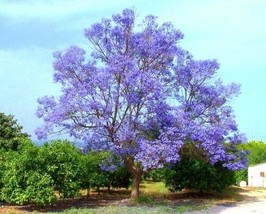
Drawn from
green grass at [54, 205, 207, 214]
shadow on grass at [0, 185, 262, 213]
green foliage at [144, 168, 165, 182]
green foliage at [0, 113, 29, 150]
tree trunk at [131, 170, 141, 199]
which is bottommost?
green grass at [54, 205, 207, 214]

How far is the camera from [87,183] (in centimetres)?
2047

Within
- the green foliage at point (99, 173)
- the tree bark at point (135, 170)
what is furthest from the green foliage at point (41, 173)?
the tree bark at point (135, 170)

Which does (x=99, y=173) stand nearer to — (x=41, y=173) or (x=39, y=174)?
(x=41, y=173)

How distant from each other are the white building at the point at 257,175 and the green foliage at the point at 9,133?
13129 millimetres

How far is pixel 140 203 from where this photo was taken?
63.2ft

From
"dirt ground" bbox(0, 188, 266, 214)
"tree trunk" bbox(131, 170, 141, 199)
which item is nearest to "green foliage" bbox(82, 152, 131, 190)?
"dirt ground" bbox(0, 188, 266, 214)

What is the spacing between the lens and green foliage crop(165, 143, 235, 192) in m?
21.4

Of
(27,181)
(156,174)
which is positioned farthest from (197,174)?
(27,181)

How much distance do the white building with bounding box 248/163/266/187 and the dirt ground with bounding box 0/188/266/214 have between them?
5567 mm

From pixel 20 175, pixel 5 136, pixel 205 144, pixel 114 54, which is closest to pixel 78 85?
pixel 114 54

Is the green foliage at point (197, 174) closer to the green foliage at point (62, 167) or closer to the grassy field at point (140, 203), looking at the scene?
the grassy field at point (140, 203)

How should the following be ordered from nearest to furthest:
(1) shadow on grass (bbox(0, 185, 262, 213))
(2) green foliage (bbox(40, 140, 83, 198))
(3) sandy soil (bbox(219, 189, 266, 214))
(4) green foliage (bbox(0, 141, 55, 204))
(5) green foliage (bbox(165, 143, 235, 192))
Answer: (4) green foliage (bbox(0, 141, 55, 204)), (3) sandy soil (bbox(219, 189, 266, 214)), (2) green foliage (bbox(40, 140, 83, 198)), (1) shadow on grass (bbox(0, 185, 262, 213)), (5) green foliage (bbox(165, 143, 235, 192))

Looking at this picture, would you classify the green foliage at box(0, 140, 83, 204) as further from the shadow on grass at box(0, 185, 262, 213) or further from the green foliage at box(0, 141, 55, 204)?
the shadow on grass at box(0, 185, 262, 213)

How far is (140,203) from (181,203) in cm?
162
